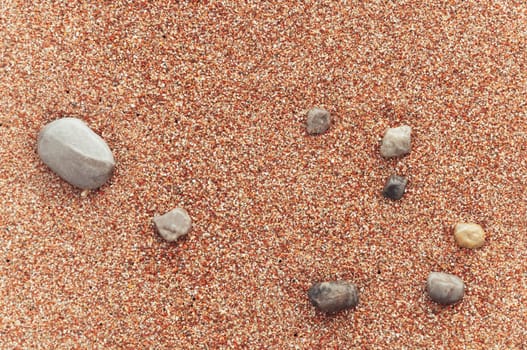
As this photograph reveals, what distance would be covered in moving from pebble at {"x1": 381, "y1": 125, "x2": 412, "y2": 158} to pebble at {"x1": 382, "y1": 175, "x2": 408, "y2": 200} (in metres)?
0.13

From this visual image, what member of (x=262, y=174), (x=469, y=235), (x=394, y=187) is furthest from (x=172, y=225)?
(x=469, y=235)

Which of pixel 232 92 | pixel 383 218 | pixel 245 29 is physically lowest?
pixel 383 218

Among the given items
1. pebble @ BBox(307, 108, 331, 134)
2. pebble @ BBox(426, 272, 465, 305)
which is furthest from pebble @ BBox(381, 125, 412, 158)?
pebble @ BBox(426, 272, 465, 305)

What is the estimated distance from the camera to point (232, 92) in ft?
8.22

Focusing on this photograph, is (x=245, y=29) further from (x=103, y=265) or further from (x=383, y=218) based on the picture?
(x=103, y=265)

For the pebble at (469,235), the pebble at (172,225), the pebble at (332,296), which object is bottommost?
the pebble at (332,296)

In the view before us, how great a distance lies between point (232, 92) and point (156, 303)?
3.91 feet

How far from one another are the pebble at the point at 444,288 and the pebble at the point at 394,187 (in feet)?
1.49

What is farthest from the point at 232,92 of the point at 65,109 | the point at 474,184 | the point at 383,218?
the point at 474,184

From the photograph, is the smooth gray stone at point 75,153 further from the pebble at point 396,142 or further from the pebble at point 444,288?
the pebble at point 444,288

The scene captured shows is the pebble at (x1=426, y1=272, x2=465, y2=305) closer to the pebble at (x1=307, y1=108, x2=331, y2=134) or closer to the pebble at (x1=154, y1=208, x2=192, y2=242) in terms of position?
the pebble at (x1=307, y1=108, x2=331, y2=134)

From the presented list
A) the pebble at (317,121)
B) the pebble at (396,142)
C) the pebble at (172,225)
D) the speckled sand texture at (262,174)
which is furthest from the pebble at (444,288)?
the pebble at (172,225)

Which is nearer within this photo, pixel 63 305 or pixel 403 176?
pixel 63 305

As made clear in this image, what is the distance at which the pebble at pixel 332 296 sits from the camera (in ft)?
7.56
